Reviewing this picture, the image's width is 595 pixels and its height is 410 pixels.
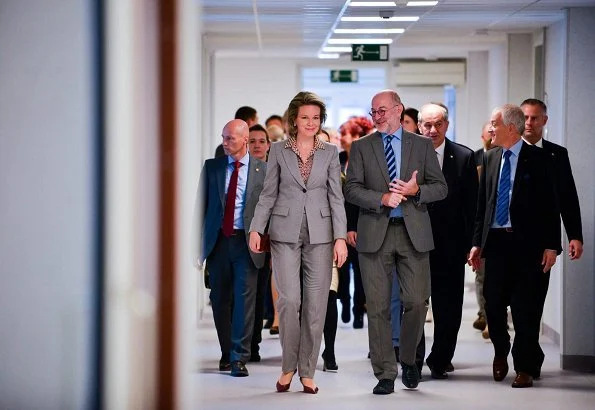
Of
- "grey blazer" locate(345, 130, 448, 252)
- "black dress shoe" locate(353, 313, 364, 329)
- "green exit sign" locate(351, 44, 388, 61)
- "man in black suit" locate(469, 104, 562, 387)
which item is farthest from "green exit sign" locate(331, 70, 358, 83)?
"grey blazer" locate(345, 130, 448, 252)

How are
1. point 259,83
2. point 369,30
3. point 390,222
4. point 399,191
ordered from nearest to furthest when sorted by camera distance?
1. point 399,191
2. point 390,222
3. point 369,30
4. point 259,83

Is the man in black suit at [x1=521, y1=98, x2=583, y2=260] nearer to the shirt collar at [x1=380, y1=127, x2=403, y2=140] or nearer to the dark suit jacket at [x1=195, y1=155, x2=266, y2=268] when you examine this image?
the shirt collar at [x1=380, y1=127, x2=403, y2=140]

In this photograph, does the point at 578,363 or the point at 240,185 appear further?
the point at 578,363

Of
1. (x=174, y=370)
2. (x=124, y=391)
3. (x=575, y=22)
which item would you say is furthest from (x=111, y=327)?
(x=575, y=22)

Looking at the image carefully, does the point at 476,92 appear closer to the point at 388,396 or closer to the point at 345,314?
the point at 345,314

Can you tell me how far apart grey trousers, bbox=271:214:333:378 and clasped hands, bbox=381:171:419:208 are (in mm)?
468

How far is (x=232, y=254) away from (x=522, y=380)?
2.06m

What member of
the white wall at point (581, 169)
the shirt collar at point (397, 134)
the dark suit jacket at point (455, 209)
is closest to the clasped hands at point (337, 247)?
the shirt collar at point (397, 134)

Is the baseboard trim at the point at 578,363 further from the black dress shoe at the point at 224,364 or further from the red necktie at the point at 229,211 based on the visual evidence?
the red necktie at the point at 229,211

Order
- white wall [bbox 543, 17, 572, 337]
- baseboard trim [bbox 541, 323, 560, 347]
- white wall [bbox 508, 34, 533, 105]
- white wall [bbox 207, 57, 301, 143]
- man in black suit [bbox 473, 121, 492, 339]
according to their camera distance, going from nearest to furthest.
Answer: white wall [bbox 543, 17, 572, 337] → baseboard trim [bbox 541, 323, 560, 347] → man in black suit [bbox 473, 121, 492, 339] → white wall [bbox 508, 34, 533, 105] → white wall [bbox 207, 57, 301, 143]

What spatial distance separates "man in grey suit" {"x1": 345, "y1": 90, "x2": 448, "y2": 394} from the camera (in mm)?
7270

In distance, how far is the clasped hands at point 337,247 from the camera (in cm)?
717

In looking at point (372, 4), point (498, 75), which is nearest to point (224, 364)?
point (372, 4)

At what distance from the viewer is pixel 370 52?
1254 cm
